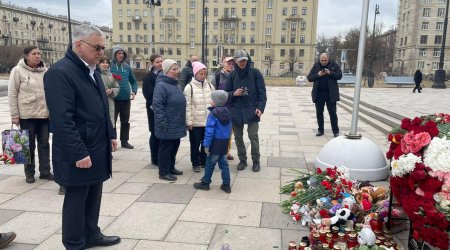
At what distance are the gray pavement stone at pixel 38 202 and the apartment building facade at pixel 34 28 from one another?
8315cm

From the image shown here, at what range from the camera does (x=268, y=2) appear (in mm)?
85188

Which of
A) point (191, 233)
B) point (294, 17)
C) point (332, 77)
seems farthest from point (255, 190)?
point (294, 17)

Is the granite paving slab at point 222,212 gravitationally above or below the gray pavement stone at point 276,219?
below

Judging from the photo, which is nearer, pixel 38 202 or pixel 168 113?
pixel 38 202

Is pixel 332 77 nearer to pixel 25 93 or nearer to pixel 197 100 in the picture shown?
pixel 197 100

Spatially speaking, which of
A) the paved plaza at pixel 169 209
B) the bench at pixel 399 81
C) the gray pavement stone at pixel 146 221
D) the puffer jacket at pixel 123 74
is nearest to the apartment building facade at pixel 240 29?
the bench at pixel 399 81

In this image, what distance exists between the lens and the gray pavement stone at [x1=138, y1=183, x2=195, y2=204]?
4.39m

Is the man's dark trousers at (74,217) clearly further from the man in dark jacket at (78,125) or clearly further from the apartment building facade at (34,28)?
the apartment building facade at (34,28)

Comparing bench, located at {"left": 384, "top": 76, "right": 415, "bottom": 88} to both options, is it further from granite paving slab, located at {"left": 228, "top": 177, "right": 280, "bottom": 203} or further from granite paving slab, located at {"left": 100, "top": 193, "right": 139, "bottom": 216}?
granite paving slab, located at {"left": 100, "top": 193, "right": 139, "bottom": 216}

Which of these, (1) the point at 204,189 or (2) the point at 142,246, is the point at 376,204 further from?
(2) the point at 142,246

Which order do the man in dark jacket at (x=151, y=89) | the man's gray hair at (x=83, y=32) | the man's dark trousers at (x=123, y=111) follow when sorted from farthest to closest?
the man's dark trousers at (x=123, y=111) → the man in dark jacket at (x=151, y=89) → the man's gray hair at (x=83, y=32)

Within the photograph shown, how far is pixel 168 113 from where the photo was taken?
4.98m

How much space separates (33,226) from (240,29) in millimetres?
87631

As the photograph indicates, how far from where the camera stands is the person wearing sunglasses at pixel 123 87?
6655 mm
